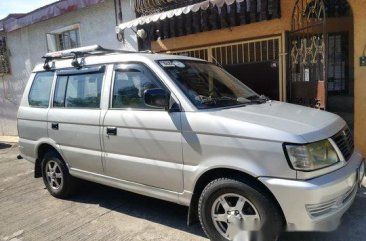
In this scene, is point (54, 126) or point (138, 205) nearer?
point (138, 205)

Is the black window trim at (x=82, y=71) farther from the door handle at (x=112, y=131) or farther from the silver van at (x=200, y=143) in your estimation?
the door handle at (x=112, y=131)

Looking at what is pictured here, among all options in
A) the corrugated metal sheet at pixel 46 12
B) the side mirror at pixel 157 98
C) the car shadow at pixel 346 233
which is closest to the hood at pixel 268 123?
the side mirror at pixel 157 98

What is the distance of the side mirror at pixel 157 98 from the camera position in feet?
11.7

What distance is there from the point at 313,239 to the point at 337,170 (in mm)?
896

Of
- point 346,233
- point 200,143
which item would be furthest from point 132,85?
point 346,233

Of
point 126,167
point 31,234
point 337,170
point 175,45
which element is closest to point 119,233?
point 126,167

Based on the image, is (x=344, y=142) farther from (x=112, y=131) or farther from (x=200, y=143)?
(x=112, y=131)

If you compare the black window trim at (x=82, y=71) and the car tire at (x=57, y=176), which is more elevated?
the black window trim at (x=82, y=71)

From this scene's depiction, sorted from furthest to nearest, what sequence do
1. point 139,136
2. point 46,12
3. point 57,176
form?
point 46,12 → point 57,176 → point 139,136

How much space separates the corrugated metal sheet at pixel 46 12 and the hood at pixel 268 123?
669 centimetres

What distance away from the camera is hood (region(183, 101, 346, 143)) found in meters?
2.98

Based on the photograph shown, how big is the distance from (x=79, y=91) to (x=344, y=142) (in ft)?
10.5

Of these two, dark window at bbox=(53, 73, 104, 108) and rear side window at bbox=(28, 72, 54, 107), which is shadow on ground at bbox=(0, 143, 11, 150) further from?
dark window at bbox=(53, 73, 104, 108)

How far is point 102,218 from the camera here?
4.46 meters
